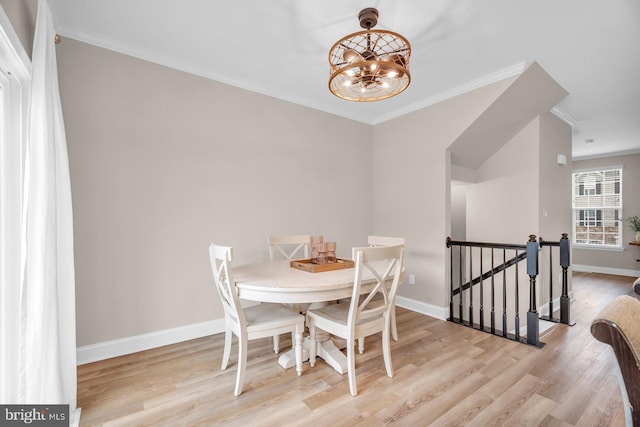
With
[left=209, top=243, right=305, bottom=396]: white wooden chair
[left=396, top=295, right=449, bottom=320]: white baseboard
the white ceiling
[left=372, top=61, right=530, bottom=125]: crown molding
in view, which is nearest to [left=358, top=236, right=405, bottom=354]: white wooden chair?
[left=209, top=243, right=305, bottom=396]: white wooden chair

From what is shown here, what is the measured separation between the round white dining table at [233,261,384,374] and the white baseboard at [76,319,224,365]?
2.77 feet

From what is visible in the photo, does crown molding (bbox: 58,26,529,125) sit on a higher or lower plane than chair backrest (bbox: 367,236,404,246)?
higher

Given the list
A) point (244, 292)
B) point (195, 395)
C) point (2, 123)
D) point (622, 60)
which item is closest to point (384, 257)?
point (244, 292)

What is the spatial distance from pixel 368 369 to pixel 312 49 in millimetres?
2569

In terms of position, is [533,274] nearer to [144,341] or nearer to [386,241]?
[386,241]

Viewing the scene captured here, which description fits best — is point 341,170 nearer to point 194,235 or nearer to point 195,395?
point 194,235

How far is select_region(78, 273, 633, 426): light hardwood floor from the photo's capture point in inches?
65.6

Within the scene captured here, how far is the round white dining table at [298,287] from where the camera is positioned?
1812 millimetres

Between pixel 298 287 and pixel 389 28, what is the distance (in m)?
1.95

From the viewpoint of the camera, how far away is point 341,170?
382 centimetres

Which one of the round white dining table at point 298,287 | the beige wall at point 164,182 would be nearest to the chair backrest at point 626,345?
the round white dining table at point 298,287

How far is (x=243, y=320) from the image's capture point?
189 cm

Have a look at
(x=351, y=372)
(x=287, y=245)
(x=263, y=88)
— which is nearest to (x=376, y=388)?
(x=351, y=372)

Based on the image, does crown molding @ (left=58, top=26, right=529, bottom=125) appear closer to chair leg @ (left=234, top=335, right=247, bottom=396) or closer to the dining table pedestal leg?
chair leg @ (left=234, top=335, right=247, bottom=396)
